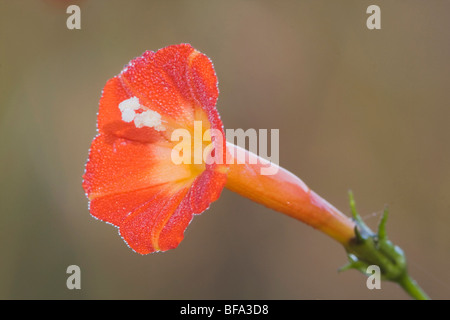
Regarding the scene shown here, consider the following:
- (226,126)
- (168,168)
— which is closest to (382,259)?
(168,168)

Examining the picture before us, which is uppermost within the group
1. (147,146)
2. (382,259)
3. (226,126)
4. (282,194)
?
(226,126)

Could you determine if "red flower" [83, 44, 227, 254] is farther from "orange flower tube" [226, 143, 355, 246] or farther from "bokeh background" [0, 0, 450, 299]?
"bokeh background" [0, 0, 450, 299]

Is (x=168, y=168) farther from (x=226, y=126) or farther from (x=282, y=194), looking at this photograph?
(x=226, y=126)

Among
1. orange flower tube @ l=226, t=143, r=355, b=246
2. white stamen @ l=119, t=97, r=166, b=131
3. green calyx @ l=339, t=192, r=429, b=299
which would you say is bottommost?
green calyx @ l=339, t=192, r=429, b=299

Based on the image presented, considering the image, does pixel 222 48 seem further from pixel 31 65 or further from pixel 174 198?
pixel 174 198

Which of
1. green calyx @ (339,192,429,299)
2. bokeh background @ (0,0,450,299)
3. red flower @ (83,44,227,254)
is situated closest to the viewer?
red flower @ (83,44,227,254)

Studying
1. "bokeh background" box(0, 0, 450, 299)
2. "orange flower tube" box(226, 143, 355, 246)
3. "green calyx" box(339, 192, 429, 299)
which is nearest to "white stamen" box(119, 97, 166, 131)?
"orange flower tube" box(226, 143, 355, 246)
